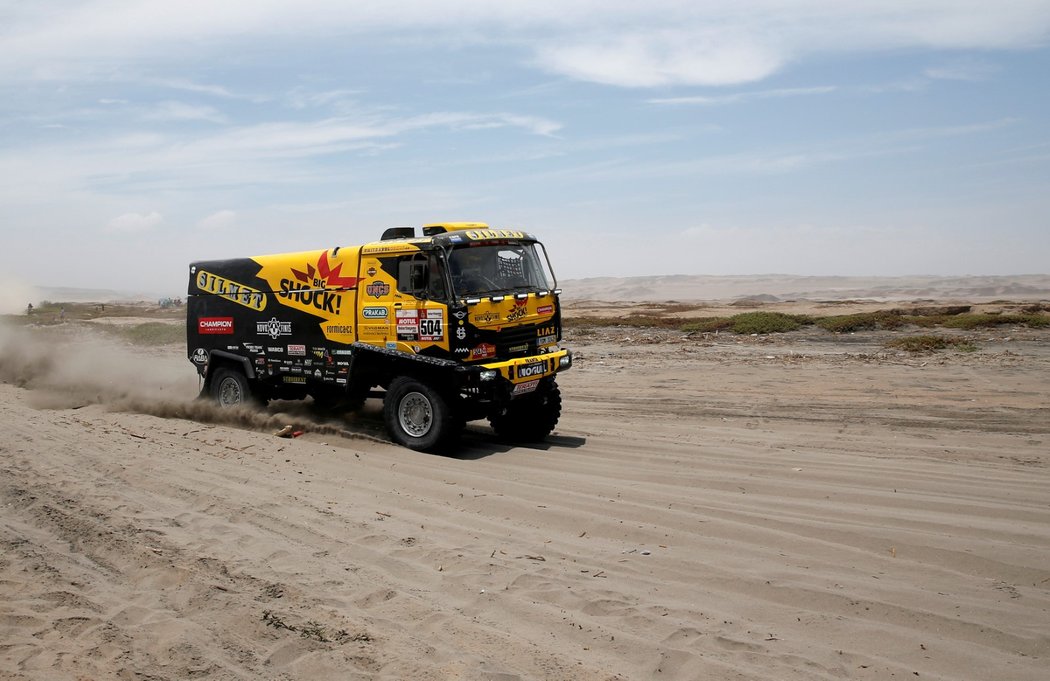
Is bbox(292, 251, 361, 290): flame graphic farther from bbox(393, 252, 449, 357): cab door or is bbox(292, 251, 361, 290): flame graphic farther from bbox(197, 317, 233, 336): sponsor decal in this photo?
bbox(197, 317, 233, 336): sponsor decal

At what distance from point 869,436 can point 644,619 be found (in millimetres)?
7591

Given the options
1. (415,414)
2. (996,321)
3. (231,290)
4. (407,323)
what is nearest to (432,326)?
(407,323)

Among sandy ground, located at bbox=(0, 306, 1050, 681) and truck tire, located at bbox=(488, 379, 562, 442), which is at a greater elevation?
truck tire, located at bbox=(488, 379, 562, 442)

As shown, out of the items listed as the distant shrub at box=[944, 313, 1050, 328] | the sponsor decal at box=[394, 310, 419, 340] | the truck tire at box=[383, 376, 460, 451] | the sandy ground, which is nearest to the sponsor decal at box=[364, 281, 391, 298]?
the sponsor decal at box=[394, 310, 419, 340]

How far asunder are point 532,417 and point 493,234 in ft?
9.04

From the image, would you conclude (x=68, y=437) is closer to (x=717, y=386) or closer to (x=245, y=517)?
(x=245, y=517)

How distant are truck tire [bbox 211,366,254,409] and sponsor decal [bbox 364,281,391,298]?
340cm

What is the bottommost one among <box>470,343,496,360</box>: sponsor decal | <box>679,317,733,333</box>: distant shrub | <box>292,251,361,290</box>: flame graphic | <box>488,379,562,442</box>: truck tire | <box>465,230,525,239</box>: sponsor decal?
<box>488,379,562,442</box>: truck tire

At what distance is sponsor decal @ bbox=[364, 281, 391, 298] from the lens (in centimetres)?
1070

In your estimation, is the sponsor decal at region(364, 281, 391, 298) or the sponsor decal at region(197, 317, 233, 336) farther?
the sponsor decal at region(197, 317, 233, 336)

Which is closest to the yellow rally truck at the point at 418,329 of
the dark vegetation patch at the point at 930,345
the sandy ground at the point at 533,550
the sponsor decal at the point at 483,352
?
the sponsor decal at the point at 483,352

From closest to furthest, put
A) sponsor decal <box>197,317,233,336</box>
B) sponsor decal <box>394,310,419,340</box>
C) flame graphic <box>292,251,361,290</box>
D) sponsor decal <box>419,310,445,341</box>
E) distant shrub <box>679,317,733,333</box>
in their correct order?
sponsor decal <box>419,310,445,341</box> → sponsor decal <box>394,310,419,340</box> → flame graphic <box>292,251,361,290</box> → sponsor decal <box>197,317,233,336</box> → distant shrub <box>679,317,733,333</box>

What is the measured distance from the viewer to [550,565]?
19.7ft

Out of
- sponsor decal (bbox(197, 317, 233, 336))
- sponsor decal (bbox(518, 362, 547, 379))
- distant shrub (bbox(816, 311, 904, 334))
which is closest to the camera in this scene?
sponsor decal (bbox(518, 362, 547, 379))
